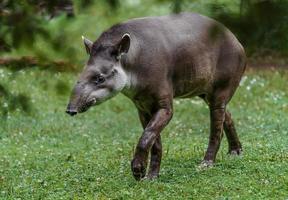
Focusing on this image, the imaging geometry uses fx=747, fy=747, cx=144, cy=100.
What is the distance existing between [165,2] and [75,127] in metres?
10.9

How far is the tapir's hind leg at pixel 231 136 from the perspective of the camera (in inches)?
392

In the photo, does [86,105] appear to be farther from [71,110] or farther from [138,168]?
[138,168]

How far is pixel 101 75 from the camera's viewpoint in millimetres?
7914

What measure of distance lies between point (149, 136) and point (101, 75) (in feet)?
2.78

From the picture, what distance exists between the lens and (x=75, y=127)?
14.1 meters

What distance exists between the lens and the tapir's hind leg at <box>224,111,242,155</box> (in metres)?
9.95

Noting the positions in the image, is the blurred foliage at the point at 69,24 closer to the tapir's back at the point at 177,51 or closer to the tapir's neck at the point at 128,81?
the tapir's neck at the point at 128,81

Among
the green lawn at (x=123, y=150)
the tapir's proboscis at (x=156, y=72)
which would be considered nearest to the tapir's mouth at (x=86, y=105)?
the tapir's proboscis at (x=156, y=72)

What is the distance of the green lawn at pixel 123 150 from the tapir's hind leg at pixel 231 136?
163 millimetres

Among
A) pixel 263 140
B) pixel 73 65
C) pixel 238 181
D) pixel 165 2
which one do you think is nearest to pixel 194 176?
pixel 238 181

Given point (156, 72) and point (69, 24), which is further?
point (156, 72)

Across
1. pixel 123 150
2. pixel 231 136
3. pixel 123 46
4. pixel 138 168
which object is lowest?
pixel 123 150

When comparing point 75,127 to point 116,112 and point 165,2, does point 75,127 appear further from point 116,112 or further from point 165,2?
point 165,2

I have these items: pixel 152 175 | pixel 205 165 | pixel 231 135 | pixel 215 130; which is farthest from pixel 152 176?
pixel 231 135
